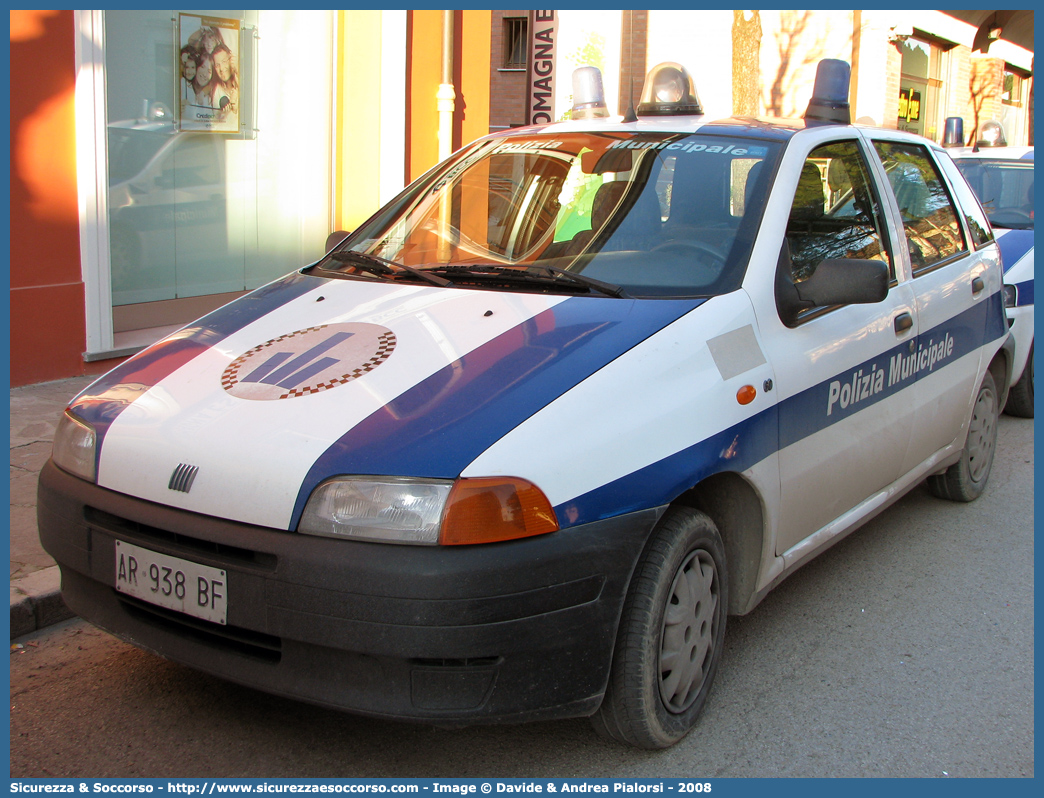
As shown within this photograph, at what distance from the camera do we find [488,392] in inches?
103

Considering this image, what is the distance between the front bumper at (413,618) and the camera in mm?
2348

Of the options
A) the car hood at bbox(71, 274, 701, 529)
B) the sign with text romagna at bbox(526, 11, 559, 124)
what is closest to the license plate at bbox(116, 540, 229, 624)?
the car hood at bbox(71, 274, 701, 529)

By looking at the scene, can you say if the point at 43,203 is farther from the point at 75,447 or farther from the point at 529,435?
the point at 529,435

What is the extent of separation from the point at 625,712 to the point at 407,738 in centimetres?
66

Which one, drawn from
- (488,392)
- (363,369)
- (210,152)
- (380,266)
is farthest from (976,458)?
(210,152)

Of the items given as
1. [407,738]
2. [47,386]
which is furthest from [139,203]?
[407,738]

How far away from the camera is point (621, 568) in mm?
2564

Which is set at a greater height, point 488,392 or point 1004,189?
point 1004,189

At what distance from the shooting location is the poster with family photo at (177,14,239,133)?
7730mm

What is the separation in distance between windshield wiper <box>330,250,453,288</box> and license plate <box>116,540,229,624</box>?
128 cm

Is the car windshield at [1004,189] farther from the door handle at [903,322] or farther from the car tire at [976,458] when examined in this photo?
the door handle at [903,322]

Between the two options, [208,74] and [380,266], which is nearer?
[380,266]

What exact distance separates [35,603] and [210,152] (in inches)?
207

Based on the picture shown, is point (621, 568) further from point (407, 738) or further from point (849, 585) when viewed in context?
point (849, 585)
